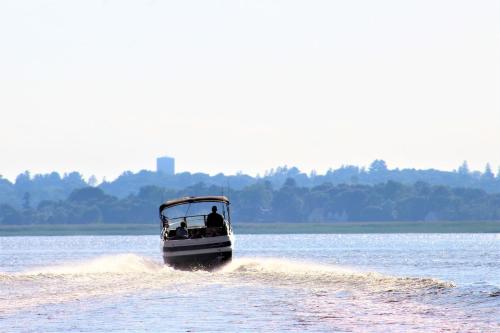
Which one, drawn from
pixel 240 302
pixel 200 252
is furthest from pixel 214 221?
pixel 240 302

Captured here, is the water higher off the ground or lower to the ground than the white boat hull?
lower

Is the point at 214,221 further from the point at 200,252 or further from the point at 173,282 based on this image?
the point at 173,282

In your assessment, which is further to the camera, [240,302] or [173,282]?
[173,282]

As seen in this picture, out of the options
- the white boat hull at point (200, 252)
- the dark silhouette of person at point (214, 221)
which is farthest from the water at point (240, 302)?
the dark silhouette of person at point (214, 221)

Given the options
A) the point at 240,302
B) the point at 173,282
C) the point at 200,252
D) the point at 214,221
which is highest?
the point at 214,221

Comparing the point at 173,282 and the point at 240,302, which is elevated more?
the point at 173,282

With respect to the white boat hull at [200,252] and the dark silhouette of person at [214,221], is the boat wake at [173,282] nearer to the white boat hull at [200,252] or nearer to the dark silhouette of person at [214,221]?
the white boat hull at [200,252]

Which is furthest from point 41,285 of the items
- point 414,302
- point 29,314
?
point 414,302

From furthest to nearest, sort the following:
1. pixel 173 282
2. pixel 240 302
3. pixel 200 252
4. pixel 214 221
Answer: pixel 214 221 < pixel 200 252 < pixel 173 282 < pixel 240 302

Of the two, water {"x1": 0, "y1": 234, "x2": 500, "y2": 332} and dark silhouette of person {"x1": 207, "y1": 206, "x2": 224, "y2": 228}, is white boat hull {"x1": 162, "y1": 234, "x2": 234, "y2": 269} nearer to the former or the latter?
water {"x1": 0, "y1": 234, "x2": 500, "y2": 332}

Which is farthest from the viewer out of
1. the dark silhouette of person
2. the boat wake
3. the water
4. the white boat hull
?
the dark silhouette of person

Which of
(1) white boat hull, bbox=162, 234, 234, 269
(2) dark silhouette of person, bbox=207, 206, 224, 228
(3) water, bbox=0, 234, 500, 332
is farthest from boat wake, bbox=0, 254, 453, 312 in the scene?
(2) dark silhouette of person, bbox=207, 206, 224, 228

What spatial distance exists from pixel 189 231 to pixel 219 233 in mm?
2180

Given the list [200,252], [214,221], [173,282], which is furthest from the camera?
[214,221]
